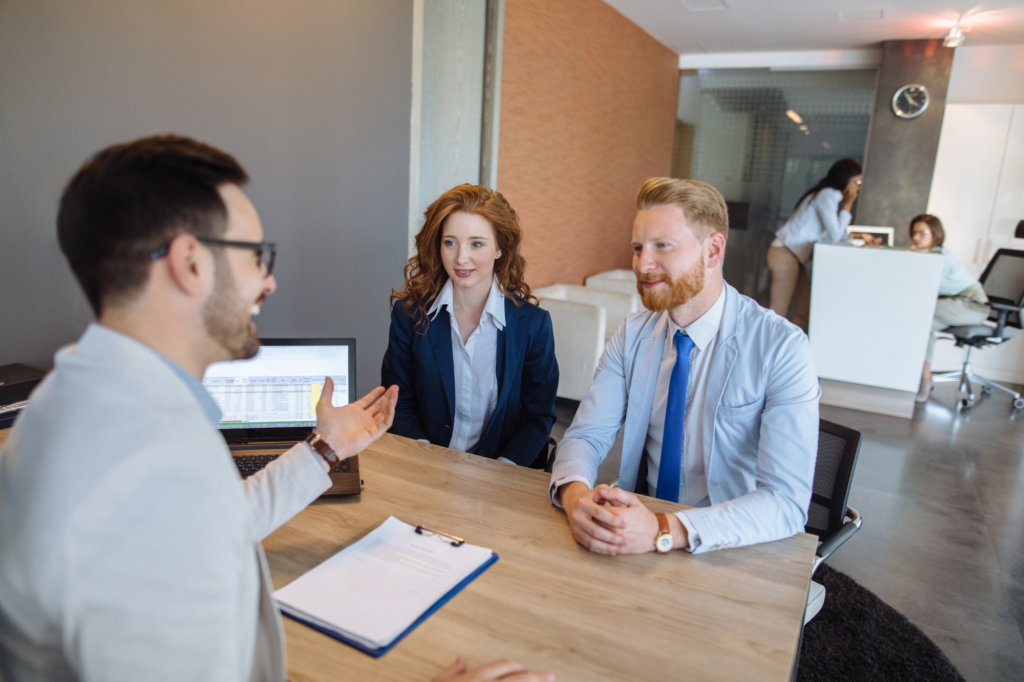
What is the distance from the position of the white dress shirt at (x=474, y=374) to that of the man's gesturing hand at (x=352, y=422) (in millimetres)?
816

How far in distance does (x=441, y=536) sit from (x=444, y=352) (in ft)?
3.02

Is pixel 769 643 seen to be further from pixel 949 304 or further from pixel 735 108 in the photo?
pixel 735 108

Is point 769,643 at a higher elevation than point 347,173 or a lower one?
lower

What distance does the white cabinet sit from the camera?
5949 mm

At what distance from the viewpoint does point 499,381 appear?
86.3 inches

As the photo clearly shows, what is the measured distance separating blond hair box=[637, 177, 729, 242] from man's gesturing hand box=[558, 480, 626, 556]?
0.81 metres

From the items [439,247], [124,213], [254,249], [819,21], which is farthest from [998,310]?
[124,213]

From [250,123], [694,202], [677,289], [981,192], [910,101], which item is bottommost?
[677,289]

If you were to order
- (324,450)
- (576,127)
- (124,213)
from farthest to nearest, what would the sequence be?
(576,127)
(324,450)
(124,213)

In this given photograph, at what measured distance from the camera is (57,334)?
7.05ft

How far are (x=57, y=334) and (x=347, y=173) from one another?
1.43m

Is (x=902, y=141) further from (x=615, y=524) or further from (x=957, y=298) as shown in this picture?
(x=615, y=524)

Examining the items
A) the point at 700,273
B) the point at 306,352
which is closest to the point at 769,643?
the point at 700,273

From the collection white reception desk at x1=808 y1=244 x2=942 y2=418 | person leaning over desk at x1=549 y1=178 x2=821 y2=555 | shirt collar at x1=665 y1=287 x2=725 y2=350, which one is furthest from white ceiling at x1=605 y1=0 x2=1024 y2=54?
shirt collar at x1=665 y1=287 x2=725 y2=350
